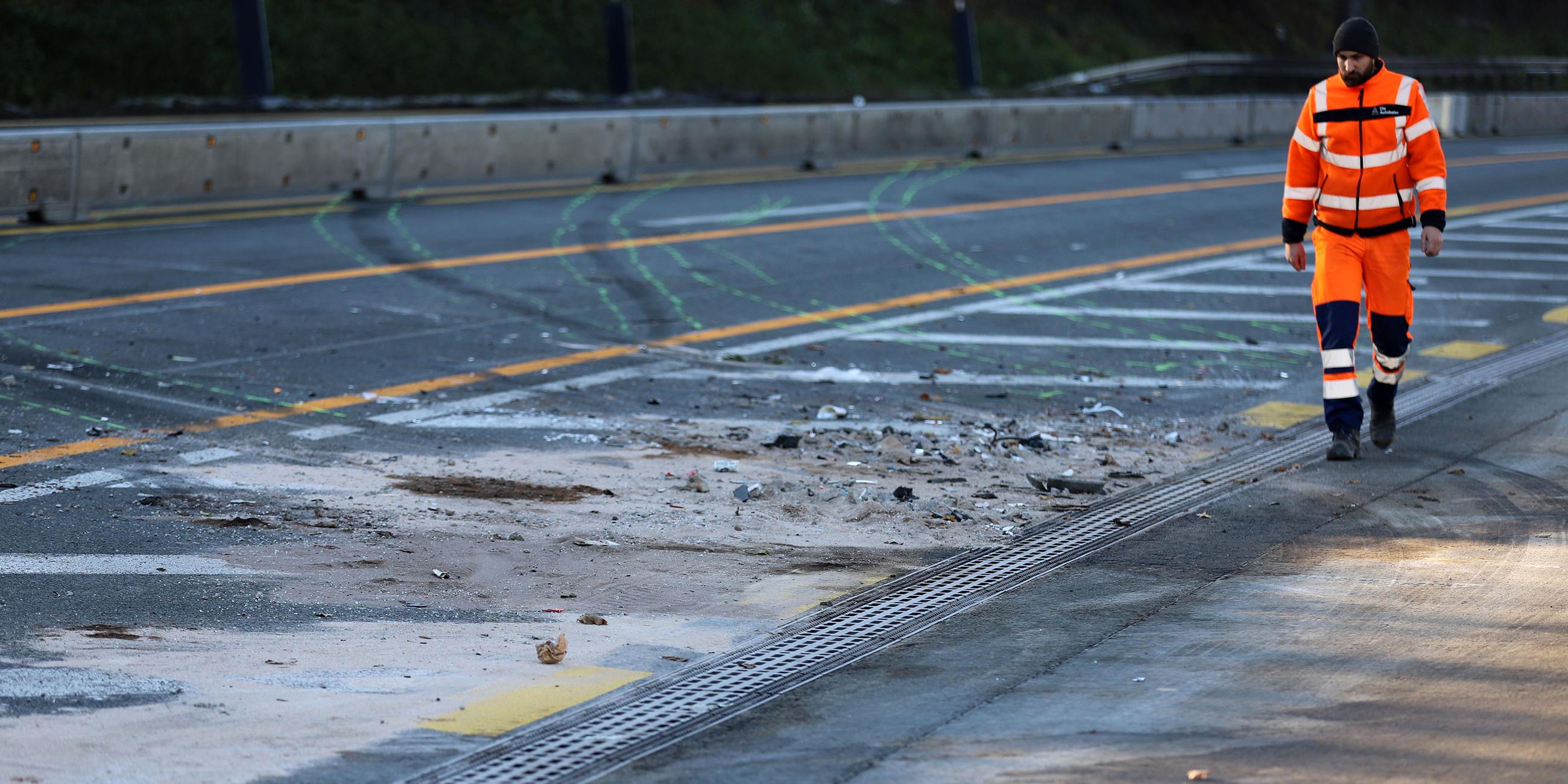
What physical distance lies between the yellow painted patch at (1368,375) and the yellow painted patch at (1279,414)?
688 mm

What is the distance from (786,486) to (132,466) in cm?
265

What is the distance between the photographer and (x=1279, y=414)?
9.16 metres

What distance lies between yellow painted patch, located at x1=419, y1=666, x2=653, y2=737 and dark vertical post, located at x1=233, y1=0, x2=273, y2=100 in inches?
789

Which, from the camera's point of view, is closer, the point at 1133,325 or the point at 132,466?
the point at 132,466

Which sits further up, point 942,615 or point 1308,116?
point 1308,116

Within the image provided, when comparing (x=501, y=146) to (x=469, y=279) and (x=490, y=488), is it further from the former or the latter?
(x=490, y=488)

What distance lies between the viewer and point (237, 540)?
616cm

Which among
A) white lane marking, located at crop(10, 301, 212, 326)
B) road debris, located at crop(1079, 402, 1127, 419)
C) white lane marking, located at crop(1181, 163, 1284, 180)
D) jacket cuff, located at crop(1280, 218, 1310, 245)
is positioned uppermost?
jacket cuff, located at crop(1280, 218, 1310, 245)

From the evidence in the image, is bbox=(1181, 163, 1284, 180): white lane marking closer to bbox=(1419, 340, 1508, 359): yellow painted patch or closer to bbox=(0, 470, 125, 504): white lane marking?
bbox=(1419, 340, 1508, 359): yellow painted patch

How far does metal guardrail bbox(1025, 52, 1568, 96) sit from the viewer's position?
41312 millimetres

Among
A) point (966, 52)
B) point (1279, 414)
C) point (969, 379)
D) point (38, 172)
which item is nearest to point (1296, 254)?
point (1279, 414)

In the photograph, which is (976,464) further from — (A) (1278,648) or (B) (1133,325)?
(B) (1133,325)

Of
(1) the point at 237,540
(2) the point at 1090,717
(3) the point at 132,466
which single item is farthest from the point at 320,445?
(2) the point at 1090,717

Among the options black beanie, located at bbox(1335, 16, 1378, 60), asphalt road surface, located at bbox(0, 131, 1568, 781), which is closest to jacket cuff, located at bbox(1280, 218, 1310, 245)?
black beanie, located at bbox(1335, 16, 1378, 60)
